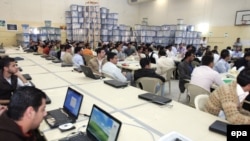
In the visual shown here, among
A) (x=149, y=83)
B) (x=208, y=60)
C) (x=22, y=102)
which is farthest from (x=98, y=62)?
(x=22, y=102)

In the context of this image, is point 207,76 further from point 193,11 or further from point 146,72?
Result: point 193,11

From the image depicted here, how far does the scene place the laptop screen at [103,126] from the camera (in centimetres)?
128

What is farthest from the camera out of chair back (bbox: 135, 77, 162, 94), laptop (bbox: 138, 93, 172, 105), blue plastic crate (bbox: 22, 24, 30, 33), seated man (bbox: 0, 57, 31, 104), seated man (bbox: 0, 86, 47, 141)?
blue plastic crate (bbox: 22, 24, 30, 33)

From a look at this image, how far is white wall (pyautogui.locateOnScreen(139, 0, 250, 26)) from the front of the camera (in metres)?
9.61

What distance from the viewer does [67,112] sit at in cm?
191

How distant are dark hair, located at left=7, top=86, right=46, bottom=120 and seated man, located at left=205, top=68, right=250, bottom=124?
1.58 metres

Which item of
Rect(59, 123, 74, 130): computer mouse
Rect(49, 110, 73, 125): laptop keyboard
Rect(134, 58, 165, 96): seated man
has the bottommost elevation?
Rect(59, 123, 74, 130): computer mouse

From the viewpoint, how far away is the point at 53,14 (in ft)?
37.7

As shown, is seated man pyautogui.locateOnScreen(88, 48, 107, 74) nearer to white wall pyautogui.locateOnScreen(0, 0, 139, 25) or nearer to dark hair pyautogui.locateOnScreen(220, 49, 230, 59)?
dark hair pyautogui.locateOnScreen(220, 49, 230, 59)

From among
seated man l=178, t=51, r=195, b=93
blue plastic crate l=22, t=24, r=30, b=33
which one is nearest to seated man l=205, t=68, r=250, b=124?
seated man l=178, t=51, r=195, b=93

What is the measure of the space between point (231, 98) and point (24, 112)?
174 centimetres

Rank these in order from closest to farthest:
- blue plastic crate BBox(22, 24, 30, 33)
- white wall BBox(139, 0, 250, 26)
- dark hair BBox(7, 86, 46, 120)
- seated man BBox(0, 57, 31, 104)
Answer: dark hair BBox(7, 86, 46, 120) → seated man BBox(0, 57, 31, 104) → white wall BBox(139, 0, 250, 26) → blue plastic crate BBox(22, 24, 30, 33)

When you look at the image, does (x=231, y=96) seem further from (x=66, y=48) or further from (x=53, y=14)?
(x=53, y=14)

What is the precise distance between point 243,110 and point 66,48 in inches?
203
